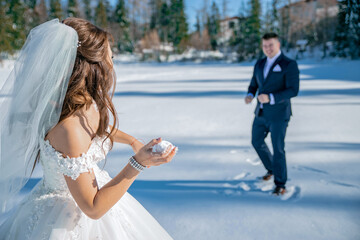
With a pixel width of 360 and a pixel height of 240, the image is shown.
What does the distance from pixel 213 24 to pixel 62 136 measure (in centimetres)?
5235

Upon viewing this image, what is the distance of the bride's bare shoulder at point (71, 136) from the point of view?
1.13 m

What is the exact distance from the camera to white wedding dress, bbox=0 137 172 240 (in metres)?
1.17

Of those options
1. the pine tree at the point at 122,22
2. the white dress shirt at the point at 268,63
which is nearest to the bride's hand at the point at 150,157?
the white dress shirt at the point at 268,63

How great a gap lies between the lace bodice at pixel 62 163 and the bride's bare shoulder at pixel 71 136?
1.0 inches

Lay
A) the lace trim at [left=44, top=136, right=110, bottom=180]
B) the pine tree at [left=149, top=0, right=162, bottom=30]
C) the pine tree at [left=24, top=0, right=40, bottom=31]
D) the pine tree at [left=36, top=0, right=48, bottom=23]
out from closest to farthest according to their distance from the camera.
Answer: the lace trim at [left=44, top=136, right=110, bottom=180] < the pine tree at [left=36, top=0, right=48, bottom=23] < the pine tree at [left=24, top=0, right=40, bottom=31] < the pine tree at [left=149, top=0, right=162, bottom=30]

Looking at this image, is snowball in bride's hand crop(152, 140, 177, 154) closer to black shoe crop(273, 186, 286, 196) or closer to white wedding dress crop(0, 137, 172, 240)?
white wedding dress crop(0, 137, 172, 240)

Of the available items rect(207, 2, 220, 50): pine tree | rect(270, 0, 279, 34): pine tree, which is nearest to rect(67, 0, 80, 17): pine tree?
rect(207, 2, 220, 50): pine tree

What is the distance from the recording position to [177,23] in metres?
48.2

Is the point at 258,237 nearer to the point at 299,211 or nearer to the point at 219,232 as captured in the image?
the point at 219,232

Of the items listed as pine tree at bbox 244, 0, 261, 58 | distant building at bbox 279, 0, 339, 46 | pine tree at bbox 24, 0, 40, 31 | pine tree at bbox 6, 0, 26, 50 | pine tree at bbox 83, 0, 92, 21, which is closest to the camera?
pine tree at bbox 6, 0, 26, 50

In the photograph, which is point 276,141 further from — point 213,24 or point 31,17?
point 31,17

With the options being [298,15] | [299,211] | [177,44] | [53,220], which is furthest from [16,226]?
[298,15]

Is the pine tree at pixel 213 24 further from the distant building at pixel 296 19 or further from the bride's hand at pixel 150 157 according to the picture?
the bride's hand at pixel 150 157

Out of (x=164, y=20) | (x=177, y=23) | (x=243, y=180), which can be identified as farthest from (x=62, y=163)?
(x=164, y=20)
